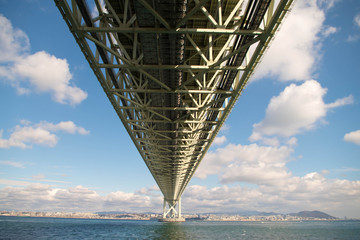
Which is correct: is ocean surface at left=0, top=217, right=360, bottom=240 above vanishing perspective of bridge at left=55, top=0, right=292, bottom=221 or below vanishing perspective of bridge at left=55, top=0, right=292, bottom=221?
below

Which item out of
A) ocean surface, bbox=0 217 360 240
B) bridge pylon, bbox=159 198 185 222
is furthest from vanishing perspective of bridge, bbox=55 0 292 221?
bridge pylon, bbox=159 198 185 222

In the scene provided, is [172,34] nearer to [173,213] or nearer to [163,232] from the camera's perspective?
[163,232]

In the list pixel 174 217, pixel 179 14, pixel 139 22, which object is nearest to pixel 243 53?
pixel 179 14

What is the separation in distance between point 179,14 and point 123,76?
7.88 m

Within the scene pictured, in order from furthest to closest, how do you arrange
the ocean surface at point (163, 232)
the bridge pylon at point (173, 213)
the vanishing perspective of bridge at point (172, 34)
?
the bridge pylon at point (173, 213) < the ocean surface at point (163, 232) < the vanishing perspective of bridge at point (172, 34)

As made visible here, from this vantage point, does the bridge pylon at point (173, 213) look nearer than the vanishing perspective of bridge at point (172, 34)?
No

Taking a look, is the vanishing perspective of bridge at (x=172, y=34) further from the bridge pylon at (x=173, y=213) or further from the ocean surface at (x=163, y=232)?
the bridge pylon at (x=173, y=213)

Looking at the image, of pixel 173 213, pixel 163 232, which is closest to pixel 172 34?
pixel 163 232

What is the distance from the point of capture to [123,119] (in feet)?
68.8

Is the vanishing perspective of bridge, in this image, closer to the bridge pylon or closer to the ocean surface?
the ocean surface

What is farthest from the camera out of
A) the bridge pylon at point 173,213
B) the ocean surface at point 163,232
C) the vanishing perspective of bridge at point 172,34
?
the bridge pylon at point 173,213

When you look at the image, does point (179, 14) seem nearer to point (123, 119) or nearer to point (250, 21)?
point (250, 21)

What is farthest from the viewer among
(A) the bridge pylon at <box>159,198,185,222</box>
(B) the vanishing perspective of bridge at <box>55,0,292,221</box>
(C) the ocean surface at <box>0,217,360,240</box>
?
(A) the bridge pylon at <box>159,198,185,222</box>

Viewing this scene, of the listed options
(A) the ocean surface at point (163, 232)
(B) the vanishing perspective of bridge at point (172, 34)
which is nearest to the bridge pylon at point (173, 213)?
(A) the ocean surface at point (163, 232)
